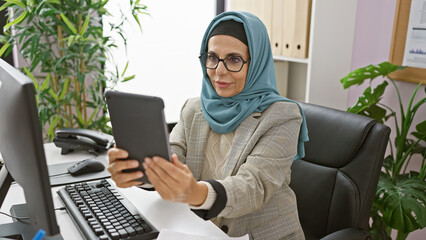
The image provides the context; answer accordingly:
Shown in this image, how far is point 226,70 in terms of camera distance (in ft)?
4.19

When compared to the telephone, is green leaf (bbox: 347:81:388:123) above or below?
above

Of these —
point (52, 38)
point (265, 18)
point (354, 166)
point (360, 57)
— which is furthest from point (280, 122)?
point (52, 38)

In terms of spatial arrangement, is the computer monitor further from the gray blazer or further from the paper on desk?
the gray blazer

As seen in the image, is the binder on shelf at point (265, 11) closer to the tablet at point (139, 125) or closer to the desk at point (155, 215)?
the desk at point (155, 215)

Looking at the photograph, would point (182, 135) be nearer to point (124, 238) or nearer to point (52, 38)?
point (124, 238)

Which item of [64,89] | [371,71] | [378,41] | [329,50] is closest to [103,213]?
[64,89]

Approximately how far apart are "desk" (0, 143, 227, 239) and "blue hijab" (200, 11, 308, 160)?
11.4 inches

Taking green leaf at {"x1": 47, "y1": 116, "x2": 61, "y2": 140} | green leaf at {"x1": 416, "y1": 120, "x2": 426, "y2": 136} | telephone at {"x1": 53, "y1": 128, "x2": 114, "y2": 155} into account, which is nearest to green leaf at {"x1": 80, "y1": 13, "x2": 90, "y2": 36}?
green leaf at {"x1": 47, "y1": 116, "x2": 61, "y2": 140}

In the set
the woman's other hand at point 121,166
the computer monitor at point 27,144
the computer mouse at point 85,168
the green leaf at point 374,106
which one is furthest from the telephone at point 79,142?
the green leaf at point 374,106

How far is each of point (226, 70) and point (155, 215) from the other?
0.48 metres

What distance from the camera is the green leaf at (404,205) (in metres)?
1.58

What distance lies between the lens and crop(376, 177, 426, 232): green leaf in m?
1.58

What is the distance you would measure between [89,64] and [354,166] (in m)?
1.69

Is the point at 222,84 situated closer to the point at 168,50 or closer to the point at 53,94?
the point at 53,94
